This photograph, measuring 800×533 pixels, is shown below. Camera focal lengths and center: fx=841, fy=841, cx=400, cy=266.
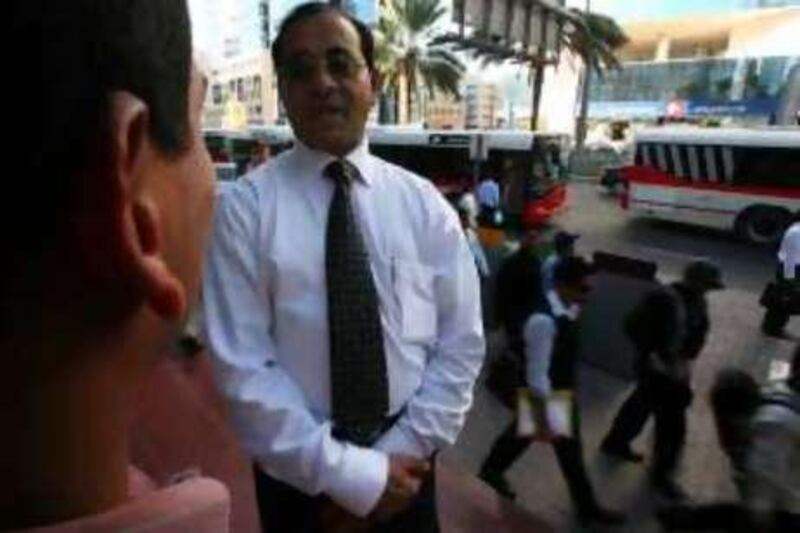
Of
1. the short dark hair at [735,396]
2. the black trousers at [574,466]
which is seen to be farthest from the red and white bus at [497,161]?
the short dark hair at [735,396]

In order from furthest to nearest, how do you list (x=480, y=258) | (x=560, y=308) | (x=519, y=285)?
(x=480, y=258)
(x=519, y=285)
(x=560, y=308)

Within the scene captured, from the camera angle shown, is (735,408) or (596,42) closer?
(735,408)

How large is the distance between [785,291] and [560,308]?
578 cm

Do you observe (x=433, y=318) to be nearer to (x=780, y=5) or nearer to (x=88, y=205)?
(x=88, y=205)

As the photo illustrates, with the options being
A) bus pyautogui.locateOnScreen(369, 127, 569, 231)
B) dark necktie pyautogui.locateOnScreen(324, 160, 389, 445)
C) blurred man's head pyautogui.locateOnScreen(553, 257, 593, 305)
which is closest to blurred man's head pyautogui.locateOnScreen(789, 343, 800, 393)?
blurred man's head pyautogui.locateOnScreen(553, 257, 593, 305)

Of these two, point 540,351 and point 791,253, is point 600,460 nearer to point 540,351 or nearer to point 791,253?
point 540,351

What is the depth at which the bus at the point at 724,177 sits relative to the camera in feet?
51.8

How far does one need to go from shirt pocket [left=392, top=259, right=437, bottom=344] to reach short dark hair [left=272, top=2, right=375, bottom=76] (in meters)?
0.52

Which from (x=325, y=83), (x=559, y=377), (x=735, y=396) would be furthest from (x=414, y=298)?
(x=559, y=377)

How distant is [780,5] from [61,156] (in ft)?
178

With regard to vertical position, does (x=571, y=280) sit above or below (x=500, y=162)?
above

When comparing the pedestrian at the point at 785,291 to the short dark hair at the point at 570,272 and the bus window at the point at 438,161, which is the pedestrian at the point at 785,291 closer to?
the short dark hair at the point at 570,272

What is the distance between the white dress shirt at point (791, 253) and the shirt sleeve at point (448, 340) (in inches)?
325

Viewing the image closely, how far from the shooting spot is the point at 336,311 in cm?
183
